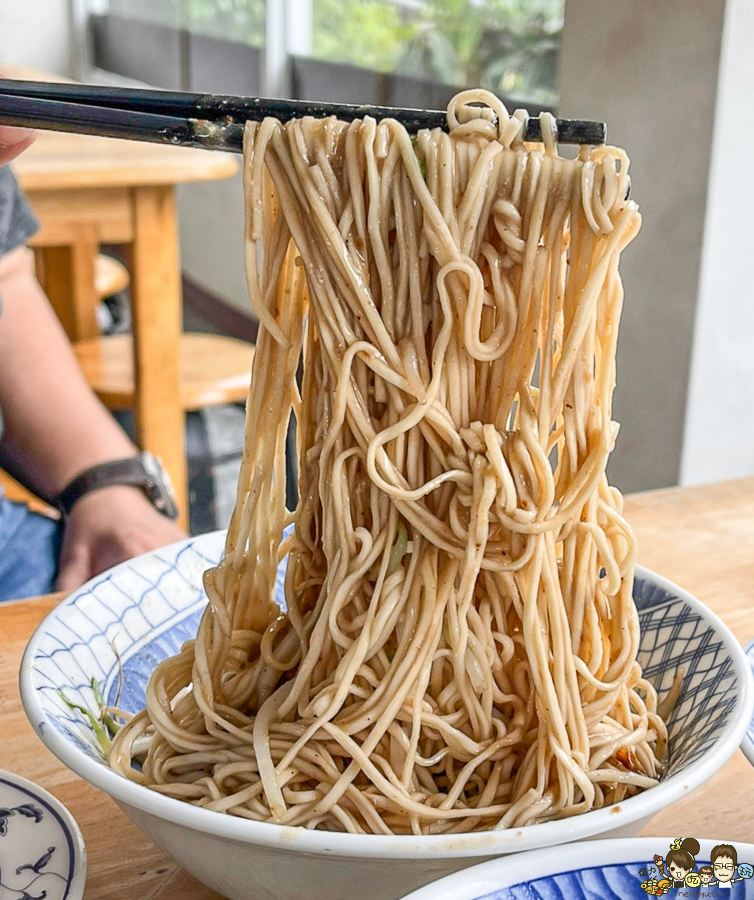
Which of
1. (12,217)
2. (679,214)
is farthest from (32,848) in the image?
(679,214)

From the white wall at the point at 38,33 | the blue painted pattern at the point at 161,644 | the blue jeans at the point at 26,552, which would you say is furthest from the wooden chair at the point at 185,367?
the white wall at the point at 38,33

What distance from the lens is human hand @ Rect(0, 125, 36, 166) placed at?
840 mm

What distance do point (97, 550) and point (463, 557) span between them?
666 mm

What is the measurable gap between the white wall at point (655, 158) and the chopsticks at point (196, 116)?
1094mm

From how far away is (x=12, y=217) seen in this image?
1.31 meters

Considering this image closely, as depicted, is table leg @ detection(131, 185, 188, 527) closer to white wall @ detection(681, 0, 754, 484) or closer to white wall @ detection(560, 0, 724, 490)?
white wall @ detection(560, 0, 724, 490)

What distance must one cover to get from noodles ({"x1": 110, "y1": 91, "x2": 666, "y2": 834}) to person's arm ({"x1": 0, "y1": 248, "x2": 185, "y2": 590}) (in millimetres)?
559

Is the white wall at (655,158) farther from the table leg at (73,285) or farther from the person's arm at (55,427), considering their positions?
the table leg at (73,285)

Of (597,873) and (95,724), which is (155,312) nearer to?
(95,724)

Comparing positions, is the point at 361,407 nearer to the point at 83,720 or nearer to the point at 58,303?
the point at 83,720

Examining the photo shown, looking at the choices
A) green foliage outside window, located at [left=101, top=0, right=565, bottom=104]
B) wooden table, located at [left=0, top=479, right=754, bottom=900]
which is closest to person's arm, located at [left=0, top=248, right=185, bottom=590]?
wooden table, located at [left=0, top=479, right=754, bottom=900]

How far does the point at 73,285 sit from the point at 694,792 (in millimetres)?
2321

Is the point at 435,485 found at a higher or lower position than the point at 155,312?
higher

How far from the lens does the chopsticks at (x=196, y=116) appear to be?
0.51 m
